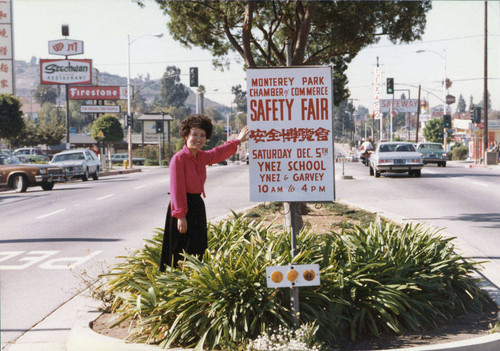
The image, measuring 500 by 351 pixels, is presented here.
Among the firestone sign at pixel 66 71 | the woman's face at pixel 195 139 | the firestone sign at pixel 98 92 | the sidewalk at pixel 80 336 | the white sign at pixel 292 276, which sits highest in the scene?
the firestone sign at pixel 66 71

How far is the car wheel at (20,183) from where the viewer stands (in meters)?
27.1

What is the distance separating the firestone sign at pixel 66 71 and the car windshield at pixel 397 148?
4101cm

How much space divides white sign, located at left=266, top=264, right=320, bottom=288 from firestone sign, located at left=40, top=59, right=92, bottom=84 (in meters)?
62.7

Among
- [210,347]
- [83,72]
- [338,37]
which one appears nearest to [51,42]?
[83,72]

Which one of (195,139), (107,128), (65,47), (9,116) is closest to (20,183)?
(9,116)

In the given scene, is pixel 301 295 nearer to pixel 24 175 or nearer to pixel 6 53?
pixel 6 53

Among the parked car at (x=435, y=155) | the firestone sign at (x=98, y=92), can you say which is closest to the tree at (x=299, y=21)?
the parked car at (x=435, y=155)

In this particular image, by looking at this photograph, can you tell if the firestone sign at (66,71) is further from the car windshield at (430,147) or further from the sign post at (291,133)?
the sign post at (291,133)

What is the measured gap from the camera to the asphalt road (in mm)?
7691

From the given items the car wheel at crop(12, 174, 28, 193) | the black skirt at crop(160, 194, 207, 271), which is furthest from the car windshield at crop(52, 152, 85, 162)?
the black skirt at crop(160, 194, 207, 271)

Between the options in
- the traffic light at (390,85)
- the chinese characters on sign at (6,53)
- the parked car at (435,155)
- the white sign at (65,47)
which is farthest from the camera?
the white sign at (65,47)

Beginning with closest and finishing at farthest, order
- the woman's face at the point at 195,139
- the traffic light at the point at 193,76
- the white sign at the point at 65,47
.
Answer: the woman's face at the point at 195,139 < the traffic light at the point at 193,76 < the white sign at the point at 65,47

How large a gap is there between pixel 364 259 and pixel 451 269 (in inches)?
38.3

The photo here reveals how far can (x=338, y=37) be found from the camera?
15.8m
